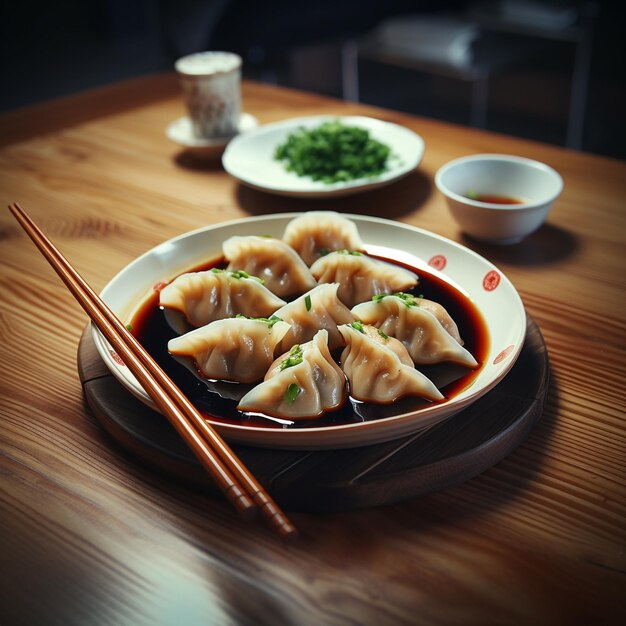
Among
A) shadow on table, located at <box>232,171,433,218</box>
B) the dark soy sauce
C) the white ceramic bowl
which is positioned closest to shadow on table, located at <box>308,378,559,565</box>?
the dark soy sauce

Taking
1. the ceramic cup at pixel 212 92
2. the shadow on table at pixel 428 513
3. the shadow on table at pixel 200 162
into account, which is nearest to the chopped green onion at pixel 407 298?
the shadow on table at pixel 428 513

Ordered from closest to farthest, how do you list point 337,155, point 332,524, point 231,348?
point 332,524 → point 231,348 → point 337,155

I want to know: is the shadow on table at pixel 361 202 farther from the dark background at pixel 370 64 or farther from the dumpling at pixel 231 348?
the dark background at pixel 370 64

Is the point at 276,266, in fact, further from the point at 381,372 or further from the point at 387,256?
the point at 381,372

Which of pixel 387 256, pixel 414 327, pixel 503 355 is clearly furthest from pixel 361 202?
pixel 503 355

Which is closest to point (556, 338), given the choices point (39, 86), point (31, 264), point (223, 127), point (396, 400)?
point (396, 400)

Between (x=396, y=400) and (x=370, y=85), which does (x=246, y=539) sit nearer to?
(x=396, y=400)
